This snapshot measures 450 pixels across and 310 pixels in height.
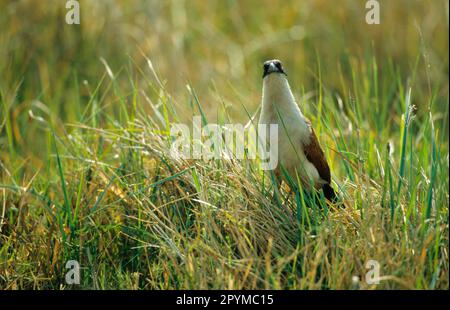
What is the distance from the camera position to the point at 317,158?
12.4 ft

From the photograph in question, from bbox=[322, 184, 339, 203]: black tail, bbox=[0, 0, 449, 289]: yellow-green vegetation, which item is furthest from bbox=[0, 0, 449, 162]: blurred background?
bbox=[322, 184, 339, 203]: black tail

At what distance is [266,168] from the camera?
12.5ft

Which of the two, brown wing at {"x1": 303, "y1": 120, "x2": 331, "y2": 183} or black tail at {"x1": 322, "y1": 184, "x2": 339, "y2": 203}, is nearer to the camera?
brown wing at {"x1": 303, "y1": 120, "x2": 331, "y2": 183}

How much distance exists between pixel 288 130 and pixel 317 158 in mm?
238

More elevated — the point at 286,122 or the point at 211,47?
the point at 211,47

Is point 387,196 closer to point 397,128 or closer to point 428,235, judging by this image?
point 428,235

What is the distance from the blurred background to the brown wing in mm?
1794

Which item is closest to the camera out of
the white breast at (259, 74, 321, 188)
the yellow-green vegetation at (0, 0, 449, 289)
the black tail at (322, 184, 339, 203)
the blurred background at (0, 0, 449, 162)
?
the yellow-green vegetation at (0, 0, 449, 289)

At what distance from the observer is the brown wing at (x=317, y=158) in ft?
12.3

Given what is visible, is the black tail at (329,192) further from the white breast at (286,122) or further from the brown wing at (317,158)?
the white breast at (286,122)

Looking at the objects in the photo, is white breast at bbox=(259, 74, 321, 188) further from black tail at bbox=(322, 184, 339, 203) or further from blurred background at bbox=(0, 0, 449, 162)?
blurred background at bbox=(0, 0, 449, 162)

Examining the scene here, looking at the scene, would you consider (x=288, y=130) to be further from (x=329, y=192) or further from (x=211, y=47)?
(x=211, y=47)

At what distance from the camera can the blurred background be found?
605 cm

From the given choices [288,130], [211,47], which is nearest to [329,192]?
[288,130]
